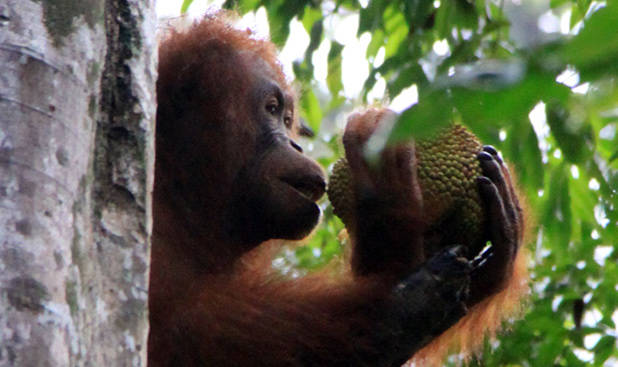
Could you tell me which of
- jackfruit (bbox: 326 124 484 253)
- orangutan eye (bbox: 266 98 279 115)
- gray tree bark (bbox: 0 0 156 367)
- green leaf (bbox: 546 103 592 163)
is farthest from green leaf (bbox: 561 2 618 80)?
orangutan eye (bbox: 266 98 279 115)

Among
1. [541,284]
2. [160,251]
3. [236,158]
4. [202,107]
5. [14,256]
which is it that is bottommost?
[541,284]

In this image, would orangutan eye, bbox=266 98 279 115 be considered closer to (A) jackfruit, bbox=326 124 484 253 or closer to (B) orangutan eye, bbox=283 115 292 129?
(B) orangutan eye, bbox=283 115 292 129

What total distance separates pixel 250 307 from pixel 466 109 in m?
1.91

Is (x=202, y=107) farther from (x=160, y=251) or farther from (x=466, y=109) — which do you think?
(x=466, y=109)

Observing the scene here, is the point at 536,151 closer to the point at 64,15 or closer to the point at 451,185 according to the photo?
the point at 451,185

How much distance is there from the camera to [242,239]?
338 centimetres

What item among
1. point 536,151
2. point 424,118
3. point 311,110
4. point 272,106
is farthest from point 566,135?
point 311,110

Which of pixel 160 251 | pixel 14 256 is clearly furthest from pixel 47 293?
pixel 160 251

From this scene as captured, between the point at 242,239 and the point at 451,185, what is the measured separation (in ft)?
3.14

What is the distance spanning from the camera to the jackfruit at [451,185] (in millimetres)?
2766

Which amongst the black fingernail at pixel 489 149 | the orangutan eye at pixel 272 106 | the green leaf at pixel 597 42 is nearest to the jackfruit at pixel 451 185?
the black fingernail at pixel 489 149

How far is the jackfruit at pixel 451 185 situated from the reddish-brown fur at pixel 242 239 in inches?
2.9

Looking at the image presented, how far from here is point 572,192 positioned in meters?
3.72

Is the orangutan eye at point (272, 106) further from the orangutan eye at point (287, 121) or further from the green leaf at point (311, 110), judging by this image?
the green leaf at point (311, 110)
